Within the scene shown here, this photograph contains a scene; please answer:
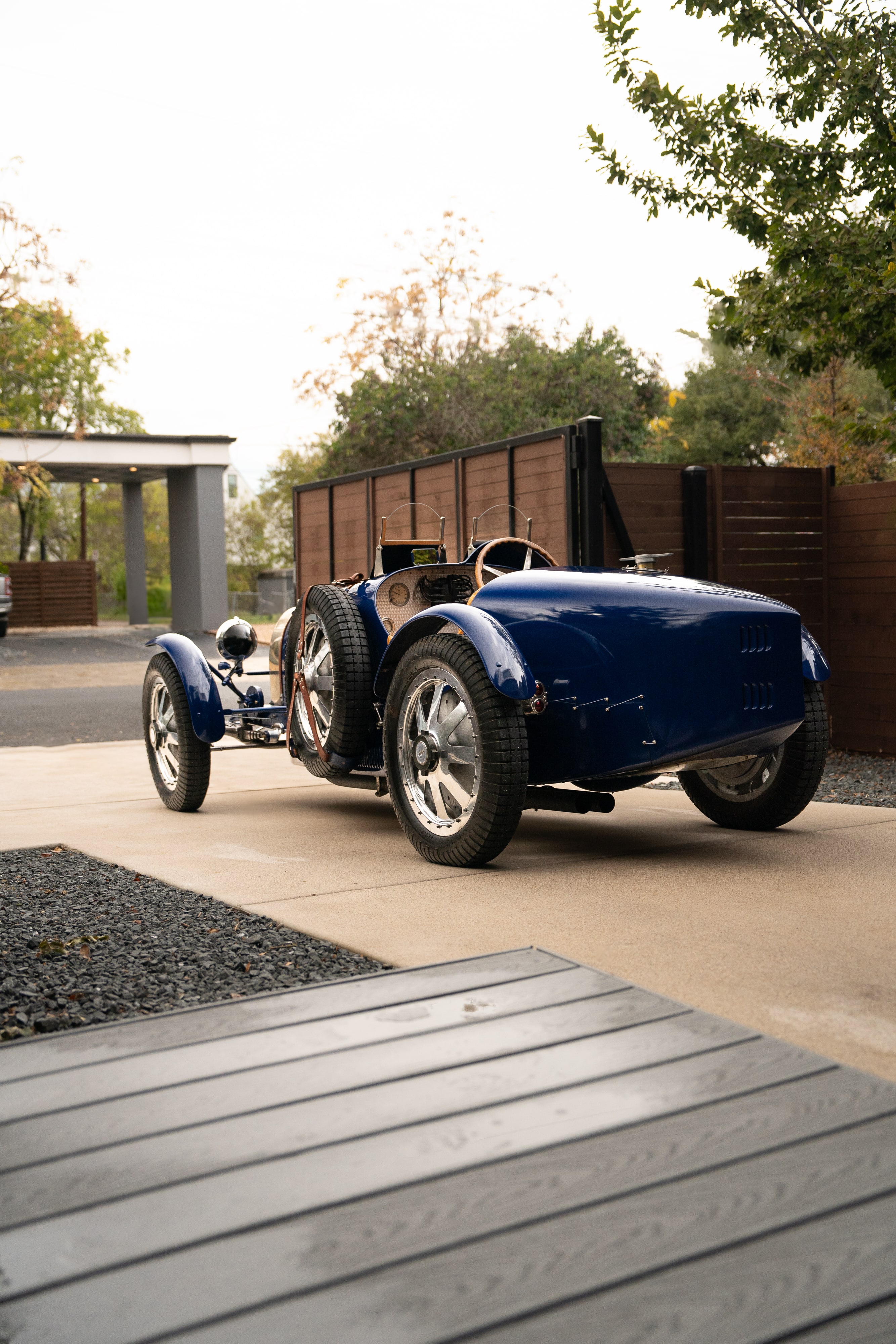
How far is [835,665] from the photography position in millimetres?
8828

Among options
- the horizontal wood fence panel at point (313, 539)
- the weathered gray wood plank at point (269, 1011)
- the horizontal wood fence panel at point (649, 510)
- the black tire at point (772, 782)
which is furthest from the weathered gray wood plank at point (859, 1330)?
the horizontal wood fence panel at point (313, 539)

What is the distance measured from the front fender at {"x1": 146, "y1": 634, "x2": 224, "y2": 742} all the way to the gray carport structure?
2438cm

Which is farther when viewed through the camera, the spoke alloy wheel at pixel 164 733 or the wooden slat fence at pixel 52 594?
the wooden slat fence at pixel 52 594

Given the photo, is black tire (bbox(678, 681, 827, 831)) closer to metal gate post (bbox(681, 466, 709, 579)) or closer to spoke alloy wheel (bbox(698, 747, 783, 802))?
spoke alloy wheel (bbox(698, 747, 783, 802))

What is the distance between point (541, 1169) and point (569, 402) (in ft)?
103

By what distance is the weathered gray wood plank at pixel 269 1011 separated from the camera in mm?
2594

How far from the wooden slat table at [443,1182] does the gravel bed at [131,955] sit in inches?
15.2

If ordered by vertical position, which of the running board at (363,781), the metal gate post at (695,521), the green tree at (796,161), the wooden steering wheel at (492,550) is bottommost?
the running board at (363,781)

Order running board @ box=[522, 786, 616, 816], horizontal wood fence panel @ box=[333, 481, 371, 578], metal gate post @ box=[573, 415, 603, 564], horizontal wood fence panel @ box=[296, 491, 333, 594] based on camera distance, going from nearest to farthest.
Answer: running board @ box=[522, 786, 616, 816] < metal gate post @ box=[573, 415, 603, 564] < horizontal wood fence panel @ box=[333, 481, 371, 578] < horizontal wood fence panel @ box=[296, 491, 333, 594]

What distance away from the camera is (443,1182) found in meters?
1.97

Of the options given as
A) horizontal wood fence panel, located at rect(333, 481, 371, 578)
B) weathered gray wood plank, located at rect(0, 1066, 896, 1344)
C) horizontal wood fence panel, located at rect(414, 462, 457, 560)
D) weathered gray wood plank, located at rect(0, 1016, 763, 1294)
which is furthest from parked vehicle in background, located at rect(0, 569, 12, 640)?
weathered gray wood plank, located at rect(0, 1066, 896, 1344)

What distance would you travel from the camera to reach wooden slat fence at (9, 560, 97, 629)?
34.5 m

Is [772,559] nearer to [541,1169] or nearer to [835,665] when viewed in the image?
[835,665]

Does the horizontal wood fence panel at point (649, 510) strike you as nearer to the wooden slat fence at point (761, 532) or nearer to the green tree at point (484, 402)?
the wooden slat fence at point (761, 532)
